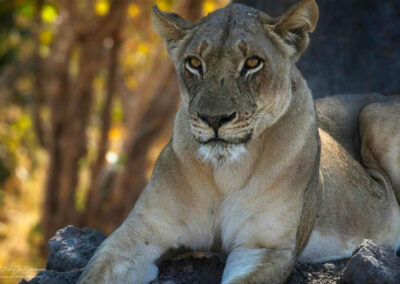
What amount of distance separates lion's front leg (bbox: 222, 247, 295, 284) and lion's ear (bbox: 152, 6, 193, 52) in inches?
47.8

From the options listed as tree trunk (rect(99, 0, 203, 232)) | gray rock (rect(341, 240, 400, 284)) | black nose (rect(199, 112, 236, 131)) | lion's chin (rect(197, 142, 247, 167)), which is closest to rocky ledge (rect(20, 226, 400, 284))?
gray rock (rect(341, 240, 400, 284))

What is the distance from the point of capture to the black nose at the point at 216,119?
139 inches

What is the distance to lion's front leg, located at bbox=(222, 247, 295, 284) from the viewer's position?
3.65 m

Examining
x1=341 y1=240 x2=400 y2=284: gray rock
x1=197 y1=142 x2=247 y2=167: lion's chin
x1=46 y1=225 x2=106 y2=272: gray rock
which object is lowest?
x1=341 y1=240 x2=400 y2=284: gray rock

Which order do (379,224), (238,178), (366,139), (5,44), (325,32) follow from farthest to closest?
(5,44), (325,32), (366,139), (379,224), (238,178)

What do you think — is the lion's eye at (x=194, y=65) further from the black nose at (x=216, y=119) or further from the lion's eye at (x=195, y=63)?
the black nose at (x=216, y=119)

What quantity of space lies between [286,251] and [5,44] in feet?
36.5

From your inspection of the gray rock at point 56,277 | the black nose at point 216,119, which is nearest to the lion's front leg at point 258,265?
the black nose at point 216,119

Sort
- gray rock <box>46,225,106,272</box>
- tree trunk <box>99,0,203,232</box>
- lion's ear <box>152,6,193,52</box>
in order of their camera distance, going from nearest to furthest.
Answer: lion's ear <box>152,6,193,52</box>, gray rock <box>46,225,106,272</box>, tree trunk <box>99,0,203,232</box>

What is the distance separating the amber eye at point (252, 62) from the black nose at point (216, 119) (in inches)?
13.7

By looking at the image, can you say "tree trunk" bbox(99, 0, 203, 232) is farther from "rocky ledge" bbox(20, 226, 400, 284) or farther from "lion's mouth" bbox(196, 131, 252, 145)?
"lion's mouth" bbox(196, 131, 252, 145)

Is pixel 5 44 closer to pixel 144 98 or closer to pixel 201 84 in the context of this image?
pixel 144 98

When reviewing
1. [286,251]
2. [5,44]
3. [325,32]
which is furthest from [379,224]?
[5,44]

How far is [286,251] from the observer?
385 cm
